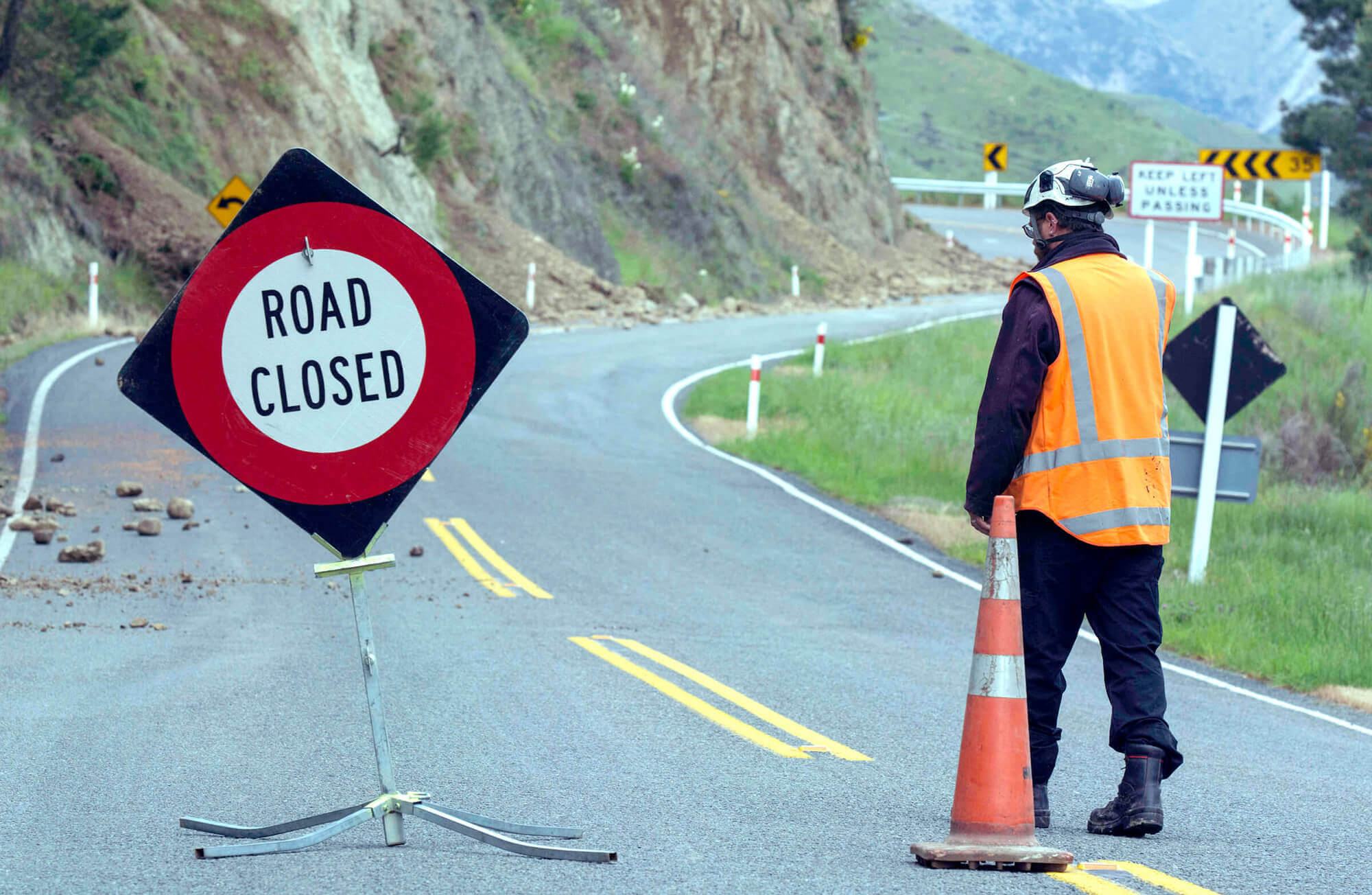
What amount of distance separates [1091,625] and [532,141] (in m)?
36.9

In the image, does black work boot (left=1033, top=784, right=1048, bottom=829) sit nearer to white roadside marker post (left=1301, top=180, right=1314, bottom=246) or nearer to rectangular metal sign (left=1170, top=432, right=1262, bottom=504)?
rectangular metal sign (left=1170, top=432, right=1262, bottom=504)

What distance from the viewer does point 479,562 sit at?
40.3 ft

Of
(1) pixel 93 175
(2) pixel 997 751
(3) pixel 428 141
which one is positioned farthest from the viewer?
(3) pixel 428 141

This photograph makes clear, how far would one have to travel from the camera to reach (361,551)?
452cm

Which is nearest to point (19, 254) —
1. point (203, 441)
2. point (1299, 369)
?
point (1299, 369)

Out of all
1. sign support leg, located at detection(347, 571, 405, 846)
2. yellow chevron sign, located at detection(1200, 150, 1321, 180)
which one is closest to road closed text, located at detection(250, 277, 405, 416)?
sign support leg, located at detection(347, 571, 405, 846)

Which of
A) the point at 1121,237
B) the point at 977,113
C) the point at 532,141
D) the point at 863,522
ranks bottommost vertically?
the point at 863,522

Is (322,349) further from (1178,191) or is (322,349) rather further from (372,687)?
(1178,191)

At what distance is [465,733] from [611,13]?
44.8m

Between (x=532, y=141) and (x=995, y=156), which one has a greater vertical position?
(x=995, y=156)

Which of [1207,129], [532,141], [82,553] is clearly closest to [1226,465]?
[82,553]

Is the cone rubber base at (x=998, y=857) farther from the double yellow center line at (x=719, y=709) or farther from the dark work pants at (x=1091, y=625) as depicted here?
the double yellow center line at (x=719, y=709)

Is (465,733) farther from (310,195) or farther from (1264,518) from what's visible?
(1264,518)

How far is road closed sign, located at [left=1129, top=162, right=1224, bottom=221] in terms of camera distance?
1862 centimetres
